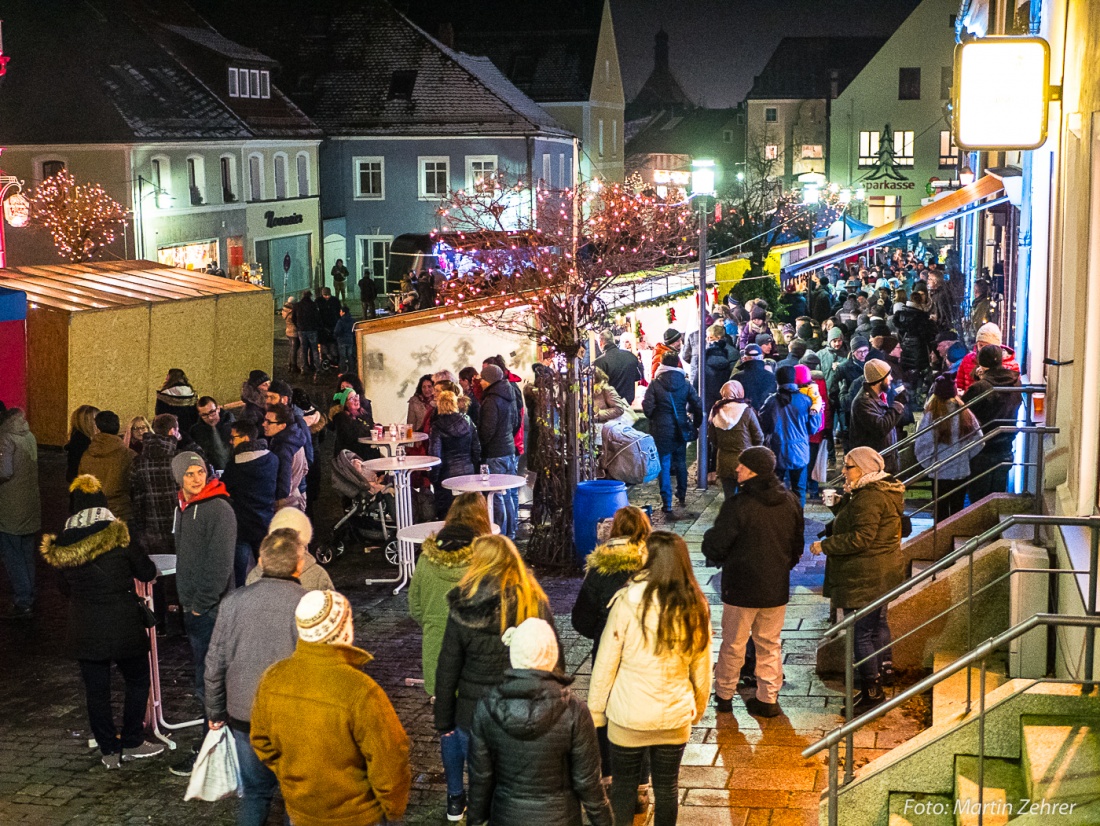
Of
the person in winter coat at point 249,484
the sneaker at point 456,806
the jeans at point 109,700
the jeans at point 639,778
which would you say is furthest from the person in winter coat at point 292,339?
the jeans at point 639,778

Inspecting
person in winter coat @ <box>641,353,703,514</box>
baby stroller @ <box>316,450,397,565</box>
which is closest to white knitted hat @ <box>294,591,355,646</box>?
baby stroller @ <box>316,450,397,565</box>

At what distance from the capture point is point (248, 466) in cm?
1034

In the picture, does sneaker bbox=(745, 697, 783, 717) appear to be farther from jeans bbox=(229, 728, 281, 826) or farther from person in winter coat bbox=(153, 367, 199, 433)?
person in winter coat bbox=(153, 367, 199, 433)

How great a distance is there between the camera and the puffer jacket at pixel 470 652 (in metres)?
6.39

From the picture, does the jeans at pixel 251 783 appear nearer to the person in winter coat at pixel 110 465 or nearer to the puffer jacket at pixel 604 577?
the puffer jacket at pixel 604 577

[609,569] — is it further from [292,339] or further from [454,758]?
[292,339]

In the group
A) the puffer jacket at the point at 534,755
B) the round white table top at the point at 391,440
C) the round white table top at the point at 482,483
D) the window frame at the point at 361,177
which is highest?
the window frame at the point at 361,177

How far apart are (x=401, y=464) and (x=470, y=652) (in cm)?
630

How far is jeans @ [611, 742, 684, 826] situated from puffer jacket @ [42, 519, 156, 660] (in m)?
3.17

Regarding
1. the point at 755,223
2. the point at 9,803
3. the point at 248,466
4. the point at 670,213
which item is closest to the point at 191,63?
the point at 755,223

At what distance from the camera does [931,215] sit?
68.0 ft

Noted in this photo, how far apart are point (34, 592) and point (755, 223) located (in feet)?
84.6

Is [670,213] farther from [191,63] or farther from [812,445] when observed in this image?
[191,63]

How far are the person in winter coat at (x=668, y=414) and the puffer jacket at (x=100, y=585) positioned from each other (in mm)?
7978
